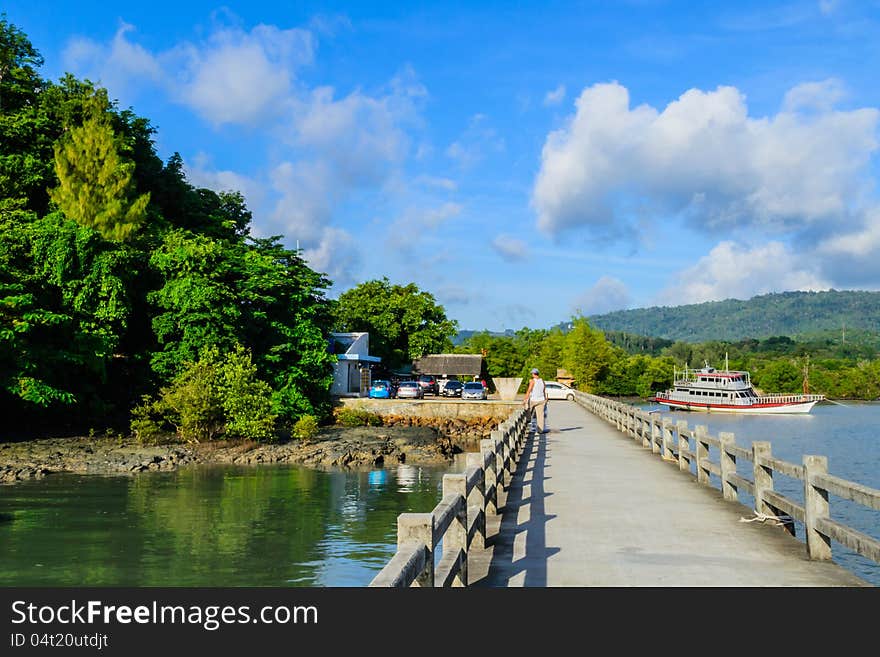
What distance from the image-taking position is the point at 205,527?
21.0 meters

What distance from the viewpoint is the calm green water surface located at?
15945 millimetres

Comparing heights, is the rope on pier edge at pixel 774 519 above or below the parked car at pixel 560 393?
below

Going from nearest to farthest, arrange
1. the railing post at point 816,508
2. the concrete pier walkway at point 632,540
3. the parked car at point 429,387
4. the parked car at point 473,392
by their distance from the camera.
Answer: the concrete pier walkway at point 632,540 → the railing post at point 816,508 → the parked car at point 473,392 → the parked car at point 429,387

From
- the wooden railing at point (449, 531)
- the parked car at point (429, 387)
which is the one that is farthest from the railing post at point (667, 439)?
the parked car at point (429, 387)

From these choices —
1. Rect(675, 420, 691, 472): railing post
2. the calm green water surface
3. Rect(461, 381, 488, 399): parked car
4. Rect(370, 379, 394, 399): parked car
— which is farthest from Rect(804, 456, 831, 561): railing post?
Rect(461, 381, 488, 399): parked car

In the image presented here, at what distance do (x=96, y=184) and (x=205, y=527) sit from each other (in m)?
28.2

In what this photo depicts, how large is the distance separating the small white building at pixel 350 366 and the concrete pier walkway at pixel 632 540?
45.0 metres

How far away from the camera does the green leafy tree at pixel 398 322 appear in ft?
260

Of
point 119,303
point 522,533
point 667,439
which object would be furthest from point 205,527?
point 119,303

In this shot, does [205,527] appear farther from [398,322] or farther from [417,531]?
[398,322]

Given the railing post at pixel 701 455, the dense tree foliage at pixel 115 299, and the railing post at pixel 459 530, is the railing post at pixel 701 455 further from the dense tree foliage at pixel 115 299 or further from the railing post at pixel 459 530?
the dense tree foliage at pixel 115 299

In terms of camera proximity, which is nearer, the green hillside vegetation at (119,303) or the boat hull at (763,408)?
the green hillside vegetation at (119,303)

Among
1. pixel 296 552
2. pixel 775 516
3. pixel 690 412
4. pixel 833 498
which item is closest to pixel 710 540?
pixel 775 516

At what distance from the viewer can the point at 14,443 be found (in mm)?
34781
